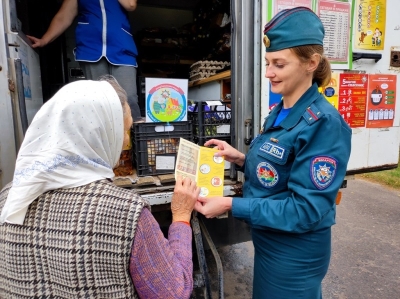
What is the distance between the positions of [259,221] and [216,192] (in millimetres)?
334

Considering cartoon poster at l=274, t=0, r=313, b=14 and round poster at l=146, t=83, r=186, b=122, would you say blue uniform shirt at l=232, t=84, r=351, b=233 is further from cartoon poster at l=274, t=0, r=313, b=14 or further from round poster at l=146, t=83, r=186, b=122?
round poster at l=146, t=83, r=186, b=122

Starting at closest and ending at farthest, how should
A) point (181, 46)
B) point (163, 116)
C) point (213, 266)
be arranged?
point (163, 116), point (213, 266), point (181, 46)

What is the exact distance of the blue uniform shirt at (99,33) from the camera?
7.53 feet

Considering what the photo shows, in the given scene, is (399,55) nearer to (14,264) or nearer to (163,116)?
(163,116)

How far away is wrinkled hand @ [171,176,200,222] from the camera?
127 centimetres

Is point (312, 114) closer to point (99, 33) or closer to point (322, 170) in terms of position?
point (322, 170)

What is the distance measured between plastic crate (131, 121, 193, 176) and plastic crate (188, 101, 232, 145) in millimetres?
77

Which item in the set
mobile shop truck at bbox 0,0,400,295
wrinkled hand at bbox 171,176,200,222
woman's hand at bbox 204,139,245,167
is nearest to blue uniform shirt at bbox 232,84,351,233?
wrinkled hand at bbox 171,176,200,222

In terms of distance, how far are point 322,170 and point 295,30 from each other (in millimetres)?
554

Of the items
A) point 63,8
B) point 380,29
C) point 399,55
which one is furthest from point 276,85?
point 63,8

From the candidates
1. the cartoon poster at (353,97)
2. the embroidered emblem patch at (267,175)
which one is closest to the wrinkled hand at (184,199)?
the embroidered emblem patch at (267,175)

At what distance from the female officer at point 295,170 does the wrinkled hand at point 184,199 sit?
8 cm

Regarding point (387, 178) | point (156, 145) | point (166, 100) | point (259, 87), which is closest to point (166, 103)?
point (166, 100)

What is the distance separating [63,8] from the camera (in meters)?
2.46
